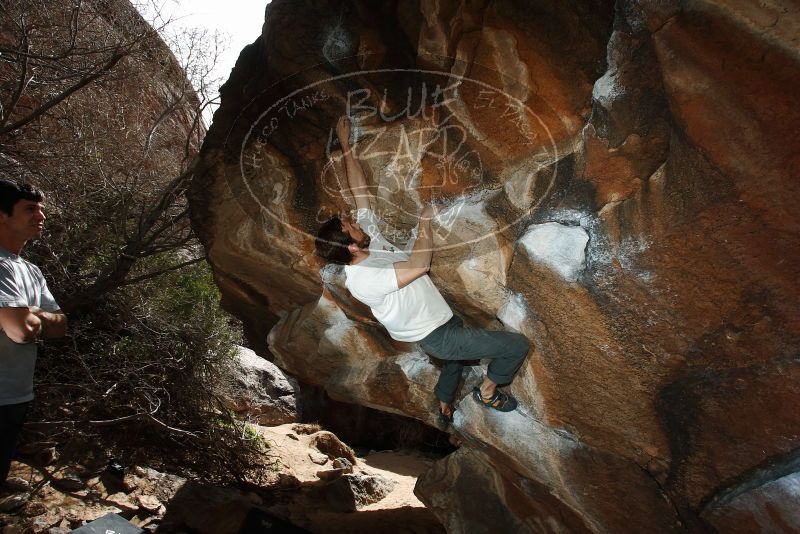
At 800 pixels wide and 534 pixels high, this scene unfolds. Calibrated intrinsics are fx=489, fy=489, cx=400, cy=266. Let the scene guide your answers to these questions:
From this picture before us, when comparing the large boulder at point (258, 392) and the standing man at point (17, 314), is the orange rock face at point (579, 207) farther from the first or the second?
the large boulder at point (258, 392)

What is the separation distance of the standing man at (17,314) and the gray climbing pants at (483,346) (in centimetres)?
191

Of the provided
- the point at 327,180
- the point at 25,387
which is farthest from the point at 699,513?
the point at 25,387

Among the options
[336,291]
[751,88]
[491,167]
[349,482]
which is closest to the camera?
[751,88]

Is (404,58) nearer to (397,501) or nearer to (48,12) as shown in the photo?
(48,12)

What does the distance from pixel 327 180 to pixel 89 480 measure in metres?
3.23

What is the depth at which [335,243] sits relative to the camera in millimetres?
2723

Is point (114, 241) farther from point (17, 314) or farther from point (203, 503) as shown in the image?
point (17, 314)

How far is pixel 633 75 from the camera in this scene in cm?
216

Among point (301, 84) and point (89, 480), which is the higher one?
point (301, 84)

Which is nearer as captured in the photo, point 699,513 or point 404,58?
point 699,513

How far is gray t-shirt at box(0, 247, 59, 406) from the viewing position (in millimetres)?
2096

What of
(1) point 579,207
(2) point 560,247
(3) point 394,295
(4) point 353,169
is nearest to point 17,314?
(3) point 394,295

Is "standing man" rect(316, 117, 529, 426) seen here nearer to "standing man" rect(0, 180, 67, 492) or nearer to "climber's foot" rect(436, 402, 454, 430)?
"climber's foot" rect(436, 402, 454, 430)

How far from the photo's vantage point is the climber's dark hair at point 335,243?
2688mm
